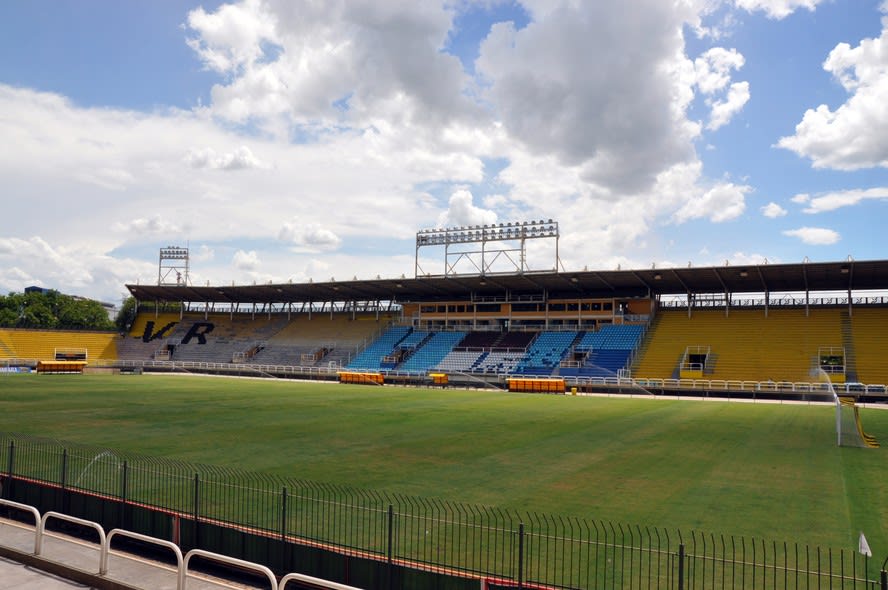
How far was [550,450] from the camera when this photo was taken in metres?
22.7

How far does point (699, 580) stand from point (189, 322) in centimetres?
9058

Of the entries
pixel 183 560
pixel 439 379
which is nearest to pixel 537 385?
pixel 439 379

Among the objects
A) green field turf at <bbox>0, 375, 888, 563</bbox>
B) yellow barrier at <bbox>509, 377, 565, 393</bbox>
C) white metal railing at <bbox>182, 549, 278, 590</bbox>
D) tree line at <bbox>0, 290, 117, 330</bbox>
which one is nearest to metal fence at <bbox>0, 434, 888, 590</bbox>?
green field turf at <bbox>0, 375, 888, 563</bbox>

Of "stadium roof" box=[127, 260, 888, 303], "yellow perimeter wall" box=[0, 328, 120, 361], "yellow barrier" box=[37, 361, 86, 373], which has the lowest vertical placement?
"yellow barrier" box=[37, 361, 86, 373]

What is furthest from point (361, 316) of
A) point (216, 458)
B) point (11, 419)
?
point (216, 458)

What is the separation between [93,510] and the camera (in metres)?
14.0

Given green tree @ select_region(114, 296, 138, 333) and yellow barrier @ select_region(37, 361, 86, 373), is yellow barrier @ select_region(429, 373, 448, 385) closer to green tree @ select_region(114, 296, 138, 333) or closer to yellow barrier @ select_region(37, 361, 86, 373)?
yellow barrier @ select_region(37, 361, 86, 373)

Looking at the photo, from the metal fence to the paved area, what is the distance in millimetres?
842

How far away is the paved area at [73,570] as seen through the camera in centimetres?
1102

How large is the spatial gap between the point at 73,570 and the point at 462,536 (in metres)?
7.12

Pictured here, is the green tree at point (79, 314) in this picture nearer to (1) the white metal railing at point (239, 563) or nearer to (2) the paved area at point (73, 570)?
(2) the paved area at point (73, 570)

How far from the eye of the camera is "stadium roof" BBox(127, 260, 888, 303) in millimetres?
57344

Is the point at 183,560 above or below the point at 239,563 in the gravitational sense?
below

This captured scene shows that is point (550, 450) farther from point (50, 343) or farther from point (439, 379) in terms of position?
point (50, 343)
